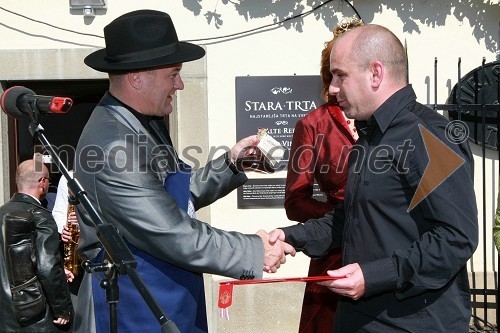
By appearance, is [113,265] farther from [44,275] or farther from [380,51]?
[44,275]

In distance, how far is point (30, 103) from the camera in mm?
2906

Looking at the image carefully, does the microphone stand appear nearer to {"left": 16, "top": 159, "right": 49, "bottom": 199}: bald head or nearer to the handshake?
the handshake

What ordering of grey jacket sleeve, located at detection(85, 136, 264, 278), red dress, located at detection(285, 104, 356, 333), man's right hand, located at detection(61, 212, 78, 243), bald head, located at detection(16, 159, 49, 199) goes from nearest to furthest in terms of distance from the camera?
grey jacket sleeve, located at detection(85, 136, 264, 278) → red dress, located at detection(285, 104, 356, 333) → bald head, located at detection(16, 159, 49, 199) → man's right hand, located at detection(61, 212, 78, 243)

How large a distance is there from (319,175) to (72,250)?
2.81m

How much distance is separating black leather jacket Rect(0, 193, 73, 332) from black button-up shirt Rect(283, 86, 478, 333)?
282 cm

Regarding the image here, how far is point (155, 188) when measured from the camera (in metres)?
2.95

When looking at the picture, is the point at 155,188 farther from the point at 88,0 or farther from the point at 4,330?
the point at 88,0

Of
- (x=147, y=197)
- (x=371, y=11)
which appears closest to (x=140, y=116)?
(x=147, y=197)

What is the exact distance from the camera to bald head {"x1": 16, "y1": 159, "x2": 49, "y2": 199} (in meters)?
5.70

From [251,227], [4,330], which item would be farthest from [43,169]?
[251,227]

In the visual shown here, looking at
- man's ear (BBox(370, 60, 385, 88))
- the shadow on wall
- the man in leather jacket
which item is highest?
the shadow on wall

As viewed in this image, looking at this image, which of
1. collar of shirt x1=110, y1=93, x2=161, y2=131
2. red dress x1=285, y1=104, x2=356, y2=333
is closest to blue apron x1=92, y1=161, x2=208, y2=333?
collar of shirt x1=110, y1=93, x2=161, y2=131

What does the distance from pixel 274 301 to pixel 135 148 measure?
13.2 feet

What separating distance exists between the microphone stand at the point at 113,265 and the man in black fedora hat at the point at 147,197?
0.24 meters
